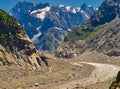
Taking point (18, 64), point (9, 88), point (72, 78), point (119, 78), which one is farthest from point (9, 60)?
point (119, 78)

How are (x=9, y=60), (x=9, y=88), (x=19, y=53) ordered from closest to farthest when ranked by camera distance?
(x=9, y=88), (x=9, y=60), (x=19, y=53)

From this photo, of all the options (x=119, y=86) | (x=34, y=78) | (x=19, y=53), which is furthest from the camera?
(x=19, y=53)

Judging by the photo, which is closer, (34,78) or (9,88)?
(9,88)

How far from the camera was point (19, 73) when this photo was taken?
157 metres

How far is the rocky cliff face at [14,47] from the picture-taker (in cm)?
17000

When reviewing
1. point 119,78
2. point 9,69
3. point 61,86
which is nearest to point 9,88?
point 61,86

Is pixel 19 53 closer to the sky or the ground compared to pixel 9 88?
closer to the sky

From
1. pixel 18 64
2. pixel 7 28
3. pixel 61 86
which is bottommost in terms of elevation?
pixel 61 86

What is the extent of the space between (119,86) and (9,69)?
12220 centimetres

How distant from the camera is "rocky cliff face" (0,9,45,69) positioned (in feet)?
558

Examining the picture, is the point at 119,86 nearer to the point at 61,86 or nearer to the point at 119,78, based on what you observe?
the point at 119,78

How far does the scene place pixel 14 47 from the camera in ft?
583

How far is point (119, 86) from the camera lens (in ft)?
136

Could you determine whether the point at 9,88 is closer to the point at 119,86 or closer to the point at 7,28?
the point at 7,28
